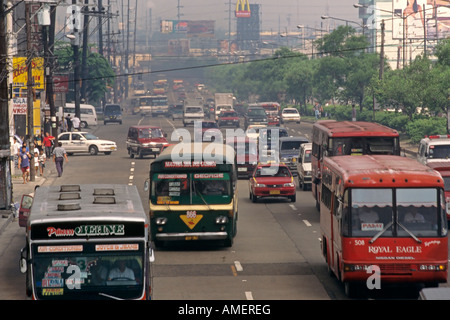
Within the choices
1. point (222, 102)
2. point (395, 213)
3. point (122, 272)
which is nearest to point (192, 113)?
point (222, 102)

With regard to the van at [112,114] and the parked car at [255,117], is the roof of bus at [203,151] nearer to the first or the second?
the parked car at [255,117]

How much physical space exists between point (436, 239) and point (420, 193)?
986mm

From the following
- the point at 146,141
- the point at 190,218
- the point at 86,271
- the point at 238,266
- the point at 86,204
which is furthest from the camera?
the point at 146,141

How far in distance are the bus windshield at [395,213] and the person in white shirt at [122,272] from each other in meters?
6.11

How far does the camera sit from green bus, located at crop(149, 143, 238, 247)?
26719 mm

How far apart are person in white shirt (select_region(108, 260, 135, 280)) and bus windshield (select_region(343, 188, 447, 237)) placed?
20.1 ft

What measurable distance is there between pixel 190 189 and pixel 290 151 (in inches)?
941

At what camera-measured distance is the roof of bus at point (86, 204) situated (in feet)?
51.5

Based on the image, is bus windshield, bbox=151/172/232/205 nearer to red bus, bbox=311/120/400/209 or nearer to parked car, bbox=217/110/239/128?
red bus, bbox=311/120/400/209

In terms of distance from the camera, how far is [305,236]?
3047cm

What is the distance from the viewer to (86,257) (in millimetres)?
15414

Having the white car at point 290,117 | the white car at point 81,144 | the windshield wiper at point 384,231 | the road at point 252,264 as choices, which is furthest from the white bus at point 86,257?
the white car at point 290,117

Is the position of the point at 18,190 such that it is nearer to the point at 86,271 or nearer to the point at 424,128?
the point at 86,271
